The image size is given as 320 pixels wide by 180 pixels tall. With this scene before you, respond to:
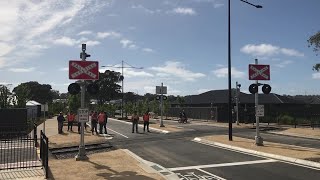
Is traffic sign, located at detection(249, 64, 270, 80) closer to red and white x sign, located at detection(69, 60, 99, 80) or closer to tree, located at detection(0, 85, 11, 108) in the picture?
red and white x sign, located at detection(69, 60, 99, 80)

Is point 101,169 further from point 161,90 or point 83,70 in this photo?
point 161,90

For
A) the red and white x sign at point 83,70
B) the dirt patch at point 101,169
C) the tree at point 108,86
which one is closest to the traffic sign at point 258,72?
the dirt patch at point 101,169

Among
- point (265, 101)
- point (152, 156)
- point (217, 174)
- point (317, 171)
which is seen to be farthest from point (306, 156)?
point (265, 101)

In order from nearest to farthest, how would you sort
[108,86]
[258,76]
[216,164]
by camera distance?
1. [216,164]
2. [258,76]
3. [108,86]

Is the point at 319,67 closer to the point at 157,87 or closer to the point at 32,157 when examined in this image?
the point at 32,157

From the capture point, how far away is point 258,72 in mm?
22172

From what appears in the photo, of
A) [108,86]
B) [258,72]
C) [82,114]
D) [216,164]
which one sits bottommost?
[216,164]

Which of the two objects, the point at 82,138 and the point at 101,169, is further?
the point at 82,138

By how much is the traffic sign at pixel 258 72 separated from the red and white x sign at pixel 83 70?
28.1 feet

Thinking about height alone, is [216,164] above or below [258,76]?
below

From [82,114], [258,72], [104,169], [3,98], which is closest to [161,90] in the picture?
[3,98]

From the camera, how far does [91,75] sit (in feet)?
56.4

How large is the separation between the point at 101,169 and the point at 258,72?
36.2 feet

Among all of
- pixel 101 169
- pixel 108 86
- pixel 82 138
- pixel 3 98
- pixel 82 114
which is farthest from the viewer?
pixel 108 86
